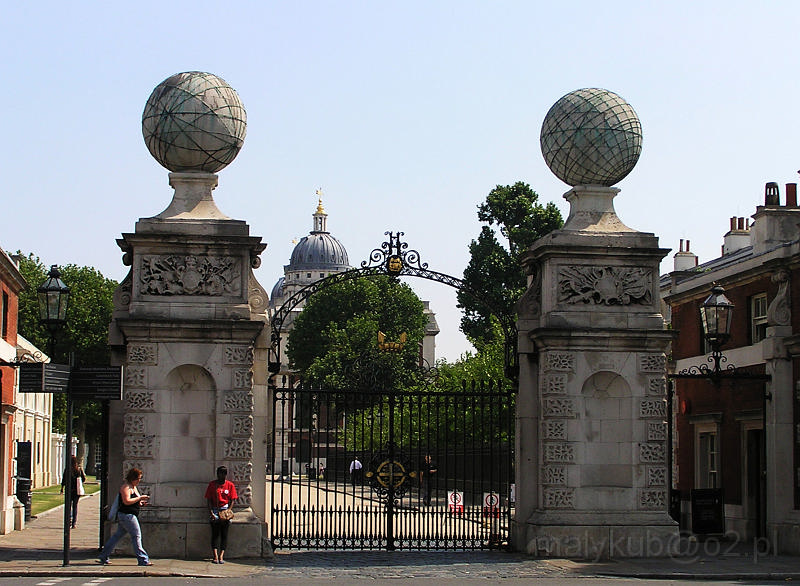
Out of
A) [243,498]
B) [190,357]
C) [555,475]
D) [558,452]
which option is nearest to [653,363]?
[558,452]

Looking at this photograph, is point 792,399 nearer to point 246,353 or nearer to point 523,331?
point 523,331

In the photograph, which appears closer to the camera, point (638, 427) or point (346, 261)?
point (638, 427)

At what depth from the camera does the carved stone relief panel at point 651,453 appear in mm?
21031

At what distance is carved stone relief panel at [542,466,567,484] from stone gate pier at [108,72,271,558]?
4.55 meters

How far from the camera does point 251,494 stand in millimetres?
20094

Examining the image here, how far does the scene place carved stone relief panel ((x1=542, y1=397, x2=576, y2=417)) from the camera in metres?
20.8

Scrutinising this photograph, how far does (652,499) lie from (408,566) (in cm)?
436

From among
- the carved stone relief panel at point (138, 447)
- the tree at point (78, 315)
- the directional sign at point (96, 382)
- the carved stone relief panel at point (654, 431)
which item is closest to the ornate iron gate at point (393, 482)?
the carved stone relief panel at point (138, 447)

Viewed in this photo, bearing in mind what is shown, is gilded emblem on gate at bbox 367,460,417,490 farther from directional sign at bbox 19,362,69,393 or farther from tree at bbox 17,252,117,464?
tree at bbox 17,252,117,464

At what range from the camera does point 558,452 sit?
20781 millimetres

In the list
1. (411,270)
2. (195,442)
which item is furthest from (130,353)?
(411,270)

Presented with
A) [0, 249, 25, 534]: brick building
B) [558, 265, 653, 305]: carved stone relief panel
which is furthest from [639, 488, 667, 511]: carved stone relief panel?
[0, 249, 25, 534]: brick building

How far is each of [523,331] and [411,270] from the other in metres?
2.16

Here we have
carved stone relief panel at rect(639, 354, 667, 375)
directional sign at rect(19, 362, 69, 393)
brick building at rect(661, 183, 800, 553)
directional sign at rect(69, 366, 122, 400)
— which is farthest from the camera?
brick building at rect(661, 183, 800, 553)
